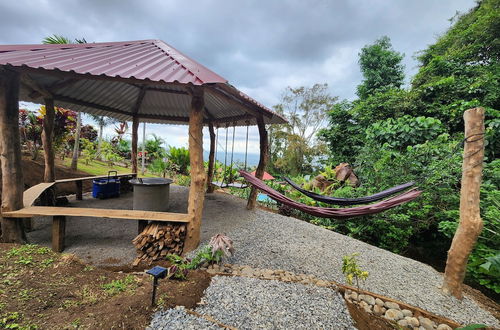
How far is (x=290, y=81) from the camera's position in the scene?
13148 mm

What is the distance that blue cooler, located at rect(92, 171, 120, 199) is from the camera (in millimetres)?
4320

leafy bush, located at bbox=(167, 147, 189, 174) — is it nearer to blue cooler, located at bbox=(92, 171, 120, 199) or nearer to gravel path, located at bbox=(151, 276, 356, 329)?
blue cooler, located at bbox=(92, 171, 120, 199)

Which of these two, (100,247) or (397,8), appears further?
(397,8)

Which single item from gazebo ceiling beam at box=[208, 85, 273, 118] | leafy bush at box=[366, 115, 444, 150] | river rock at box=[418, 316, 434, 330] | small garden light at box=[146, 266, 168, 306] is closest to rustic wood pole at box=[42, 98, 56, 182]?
gazebo ceiling beam at box=[208, 85, 273, 118]

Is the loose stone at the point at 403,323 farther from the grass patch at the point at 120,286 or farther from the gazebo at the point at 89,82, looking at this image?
the grass patch at the point at 120,286

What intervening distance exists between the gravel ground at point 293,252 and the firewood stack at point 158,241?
0.71 feet

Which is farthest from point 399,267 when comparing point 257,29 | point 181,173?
point 181,173

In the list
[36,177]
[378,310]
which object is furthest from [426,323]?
[36,177]

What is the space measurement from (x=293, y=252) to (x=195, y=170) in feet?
5.30

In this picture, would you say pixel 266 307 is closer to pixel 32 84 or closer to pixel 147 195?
pixel 147 195

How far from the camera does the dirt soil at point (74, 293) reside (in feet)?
3.98

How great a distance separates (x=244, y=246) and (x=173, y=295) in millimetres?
1160

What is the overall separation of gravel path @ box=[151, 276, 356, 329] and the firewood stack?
0.76m

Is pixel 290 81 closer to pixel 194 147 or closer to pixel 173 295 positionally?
pixel 194 147
